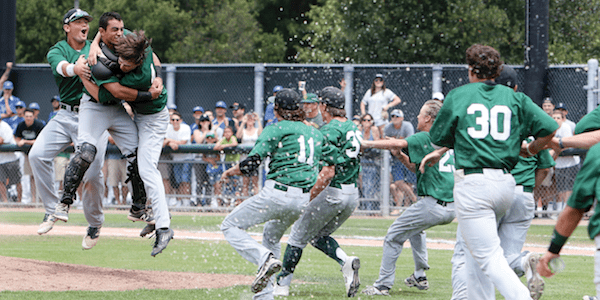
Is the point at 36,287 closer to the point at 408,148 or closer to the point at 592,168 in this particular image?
the point at 408,148

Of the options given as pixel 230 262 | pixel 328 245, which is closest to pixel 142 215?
pixel 328 245

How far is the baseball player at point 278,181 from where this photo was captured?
6574mm

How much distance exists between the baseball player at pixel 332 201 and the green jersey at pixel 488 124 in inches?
85.1

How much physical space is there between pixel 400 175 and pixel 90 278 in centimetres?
797

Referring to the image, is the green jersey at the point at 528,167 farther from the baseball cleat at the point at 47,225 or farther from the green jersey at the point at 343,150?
the baseball cleat at the point at 47,225

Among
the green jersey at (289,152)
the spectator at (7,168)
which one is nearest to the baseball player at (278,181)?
the green jersey at (289,152)

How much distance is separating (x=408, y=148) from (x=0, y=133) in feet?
35.9

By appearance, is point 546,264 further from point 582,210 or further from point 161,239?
point 161,239

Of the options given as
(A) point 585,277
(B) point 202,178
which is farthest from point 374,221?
(A) point 585,277

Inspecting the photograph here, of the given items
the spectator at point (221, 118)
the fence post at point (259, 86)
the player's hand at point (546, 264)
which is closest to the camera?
the player's hand at point (546, 264)

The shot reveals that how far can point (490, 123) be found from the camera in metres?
5.23

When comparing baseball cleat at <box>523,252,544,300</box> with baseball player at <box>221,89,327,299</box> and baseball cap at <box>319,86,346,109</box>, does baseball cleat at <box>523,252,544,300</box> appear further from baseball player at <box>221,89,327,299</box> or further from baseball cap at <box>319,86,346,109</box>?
baseball cap at <box>319,86,346,109</box>

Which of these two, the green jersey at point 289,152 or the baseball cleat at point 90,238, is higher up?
the green jersey at point 289,152

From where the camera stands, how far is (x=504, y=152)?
206 inches
